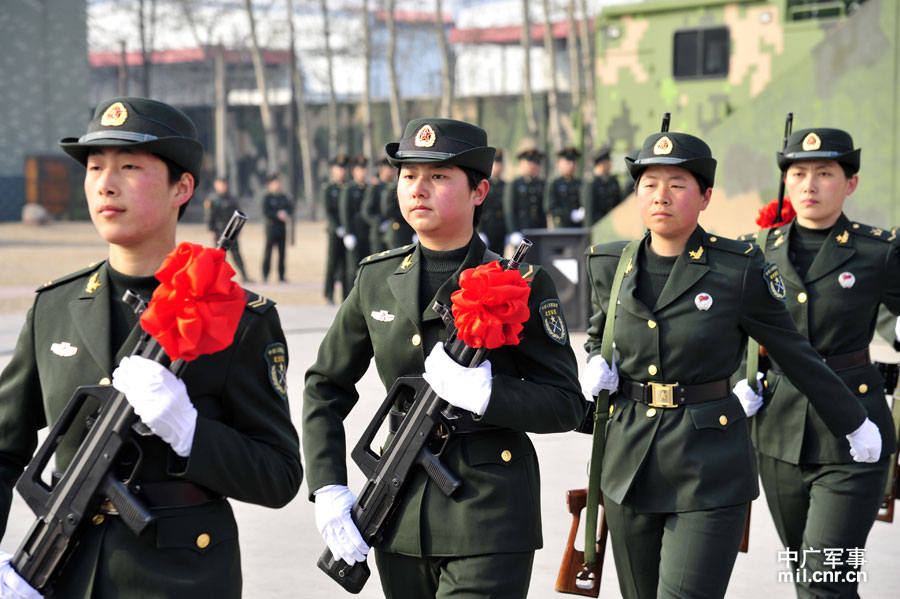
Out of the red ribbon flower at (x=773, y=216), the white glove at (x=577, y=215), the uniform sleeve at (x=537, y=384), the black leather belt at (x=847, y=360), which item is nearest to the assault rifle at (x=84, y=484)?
the uniform sleeve at (x=537, y=384)

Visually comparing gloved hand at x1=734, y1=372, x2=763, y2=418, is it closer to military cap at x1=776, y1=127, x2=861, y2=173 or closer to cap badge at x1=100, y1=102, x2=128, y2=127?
military cap at x1=776, y1=127, x2=861, y2=173

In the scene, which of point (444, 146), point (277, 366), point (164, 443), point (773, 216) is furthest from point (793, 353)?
point (164, 443)

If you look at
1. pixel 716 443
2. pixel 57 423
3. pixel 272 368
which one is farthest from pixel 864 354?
pixel 57 423

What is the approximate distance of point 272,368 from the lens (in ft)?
10.7

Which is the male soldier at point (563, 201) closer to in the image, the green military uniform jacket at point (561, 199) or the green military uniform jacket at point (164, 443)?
the green military uniform jacket at point (561, 199)

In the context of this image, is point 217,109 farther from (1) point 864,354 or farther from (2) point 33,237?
(1) point 864,354

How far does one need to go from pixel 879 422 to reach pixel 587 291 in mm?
9824

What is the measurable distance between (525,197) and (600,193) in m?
1.30

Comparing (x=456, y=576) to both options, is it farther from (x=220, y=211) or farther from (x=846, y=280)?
(x=220, y=211)

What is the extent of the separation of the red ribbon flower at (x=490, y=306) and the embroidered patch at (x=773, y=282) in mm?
1461

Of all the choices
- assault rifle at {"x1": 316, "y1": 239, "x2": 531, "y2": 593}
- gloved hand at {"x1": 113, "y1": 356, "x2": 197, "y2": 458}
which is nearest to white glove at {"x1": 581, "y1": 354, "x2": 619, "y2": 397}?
assault rifle at {"x1": 316, "y1": 239, "x2": 531, "y2": 593}

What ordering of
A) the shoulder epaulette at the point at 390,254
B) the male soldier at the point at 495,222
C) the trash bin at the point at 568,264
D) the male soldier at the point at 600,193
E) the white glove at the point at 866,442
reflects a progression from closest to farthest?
the shoulder epaulette at the point at 390,254, the white glove at the point at 866,442, the trash bin at the point at 568,264, the male soldier at the point at 600,193, the male soldier at the point at 495,222

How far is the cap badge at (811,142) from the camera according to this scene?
5945 mm

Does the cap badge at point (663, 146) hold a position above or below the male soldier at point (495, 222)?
above
